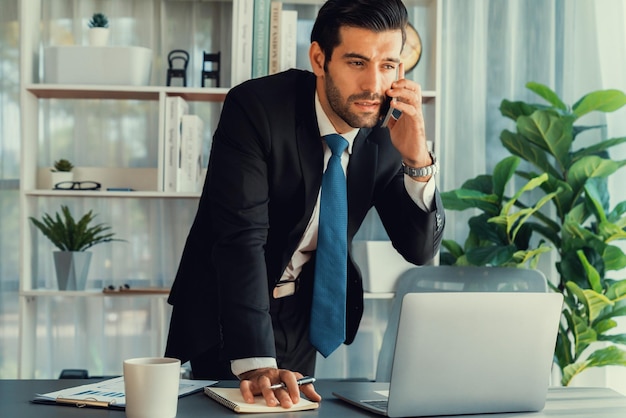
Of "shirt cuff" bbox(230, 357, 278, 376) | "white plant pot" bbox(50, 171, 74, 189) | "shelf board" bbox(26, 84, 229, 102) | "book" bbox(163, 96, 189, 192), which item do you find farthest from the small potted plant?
"shirt cuff" bbox(230, 357, 278, 376)

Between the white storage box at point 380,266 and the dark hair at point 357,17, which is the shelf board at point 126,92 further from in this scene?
the dark hair at point 357,17

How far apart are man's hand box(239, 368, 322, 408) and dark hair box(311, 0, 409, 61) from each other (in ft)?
2.54

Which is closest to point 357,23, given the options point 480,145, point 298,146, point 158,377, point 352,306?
point 298,146

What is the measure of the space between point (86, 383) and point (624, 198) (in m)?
2.43

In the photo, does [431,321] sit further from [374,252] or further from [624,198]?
[624,198]

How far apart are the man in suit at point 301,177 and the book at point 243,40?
1061mm

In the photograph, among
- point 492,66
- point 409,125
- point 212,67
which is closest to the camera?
point 409,125

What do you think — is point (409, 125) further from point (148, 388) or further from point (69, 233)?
point (69, 233)

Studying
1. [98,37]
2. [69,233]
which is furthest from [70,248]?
[98,37]

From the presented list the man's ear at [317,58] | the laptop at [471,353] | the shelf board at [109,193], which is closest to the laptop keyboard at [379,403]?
the laptop at [471,353]

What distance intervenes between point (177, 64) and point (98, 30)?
0.39 m

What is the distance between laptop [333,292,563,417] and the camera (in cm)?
129

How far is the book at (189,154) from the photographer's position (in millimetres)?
3037

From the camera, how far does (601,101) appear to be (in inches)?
122
